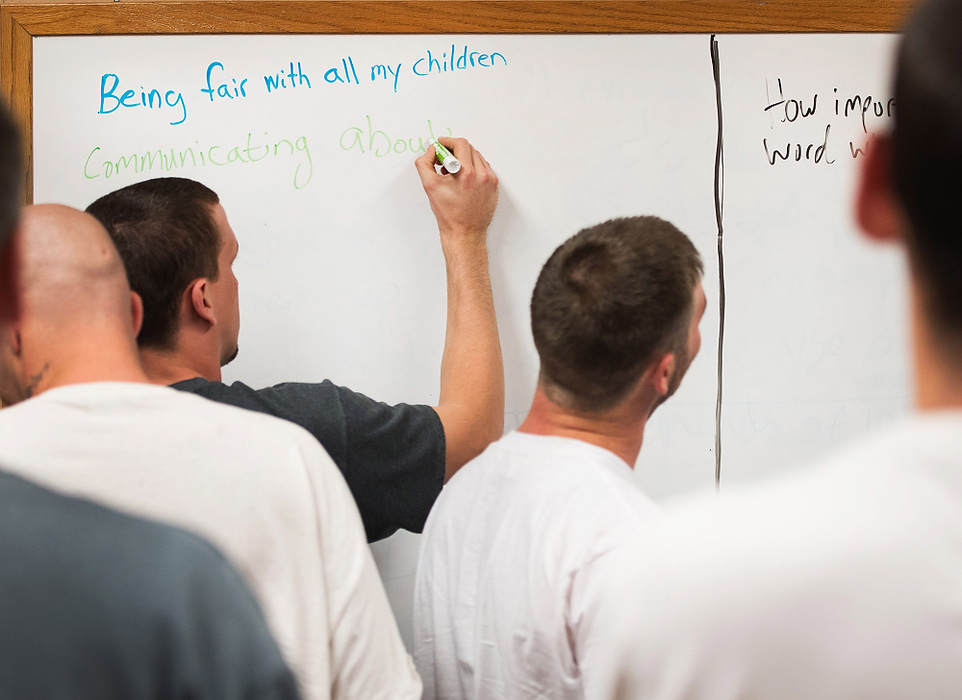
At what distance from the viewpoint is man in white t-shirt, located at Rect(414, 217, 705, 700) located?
2.89ft

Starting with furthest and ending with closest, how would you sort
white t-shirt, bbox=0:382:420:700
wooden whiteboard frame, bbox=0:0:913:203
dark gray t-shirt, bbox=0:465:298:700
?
1. wooden whiteboard frame, bbox=0:0:913:203
2. white t-shirt, bbox=0:382:420:700
3. dark gray t-shirt, bbox=0:465:298:700

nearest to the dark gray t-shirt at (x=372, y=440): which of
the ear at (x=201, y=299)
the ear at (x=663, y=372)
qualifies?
the ear at (x=201, y=299)

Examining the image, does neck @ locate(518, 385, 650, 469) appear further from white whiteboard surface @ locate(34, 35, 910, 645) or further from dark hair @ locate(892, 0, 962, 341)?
dark hair @ locate(892, 0, 962, 341)

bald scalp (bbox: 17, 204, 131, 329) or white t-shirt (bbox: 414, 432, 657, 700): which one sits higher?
bald scalp (bbox: 17, 204, 131, 329)

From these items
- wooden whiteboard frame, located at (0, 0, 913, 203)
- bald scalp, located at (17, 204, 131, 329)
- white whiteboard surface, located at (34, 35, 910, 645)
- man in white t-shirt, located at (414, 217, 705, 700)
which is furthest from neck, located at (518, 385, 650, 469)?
wooden whiteboard frame, located at (0, 0, 913, 203)

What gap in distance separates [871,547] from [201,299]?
0.94 meters

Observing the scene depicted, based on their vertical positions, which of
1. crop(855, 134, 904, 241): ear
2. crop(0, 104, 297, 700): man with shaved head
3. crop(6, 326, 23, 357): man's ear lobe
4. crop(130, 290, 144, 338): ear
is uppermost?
crop(855, 134, 904, 241): ear

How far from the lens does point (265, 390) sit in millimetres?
1176

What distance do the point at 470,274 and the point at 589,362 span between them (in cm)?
42

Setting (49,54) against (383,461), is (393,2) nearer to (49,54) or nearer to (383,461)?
(49,54)

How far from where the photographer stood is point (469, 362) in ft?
4.32

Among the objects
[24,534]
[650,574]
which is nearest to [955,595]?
[650,574]

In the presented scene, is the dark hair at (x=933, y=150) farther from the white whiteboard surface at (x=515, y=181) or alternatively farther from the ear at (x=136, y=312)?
the white whiteboard surface at (x=515, y=181)

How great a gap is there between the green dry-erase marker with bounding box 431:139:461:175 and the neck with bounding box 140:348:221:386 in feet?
1.62
